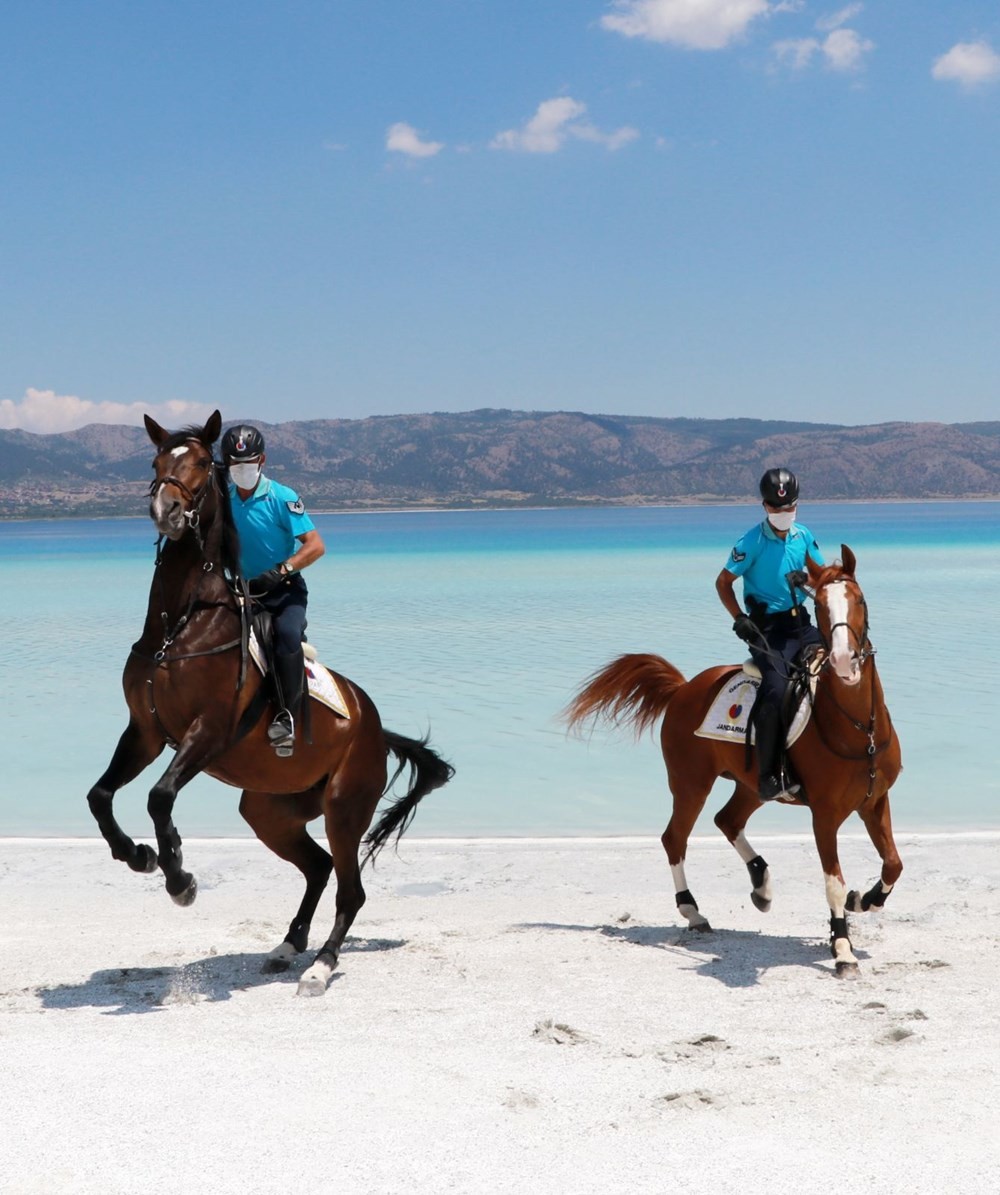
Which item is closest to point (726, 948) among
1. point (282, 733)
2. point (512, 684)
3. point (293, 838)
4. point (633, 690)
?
point (633, 690)

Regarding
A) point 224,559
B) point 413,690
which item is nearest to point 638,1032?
point 224,559

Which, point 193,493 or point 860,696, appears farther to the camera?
point 860,696

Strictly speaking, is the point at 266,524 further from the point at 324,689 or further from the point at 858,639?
the point at 858,639

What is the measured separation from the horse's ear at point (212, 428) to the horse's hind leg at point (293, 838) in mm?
1899

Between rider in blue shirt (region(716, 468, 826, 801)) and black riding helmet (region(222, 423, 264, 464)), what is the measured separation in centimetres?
249

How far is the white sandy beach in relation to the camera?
424 centimetres

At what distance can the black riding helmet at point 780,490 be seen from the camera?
694 centimetres

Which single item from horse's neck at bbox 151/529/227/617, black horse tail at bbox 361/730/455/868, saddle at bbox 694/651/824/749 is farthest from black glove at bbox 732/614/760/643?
horse's neck at bbox 151/529/227/617

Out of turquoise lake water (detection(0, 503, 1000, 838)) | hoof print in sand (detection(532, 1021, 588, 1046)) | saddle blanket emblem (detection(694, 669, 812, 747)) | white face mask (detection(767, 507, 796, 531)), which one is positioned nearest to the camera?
hoof print in sand (detection(532, 1021, 588, 1046))

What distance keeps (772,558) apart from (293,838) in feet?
9.74

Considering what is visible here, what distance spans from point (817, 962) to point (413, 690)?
13.4 metres

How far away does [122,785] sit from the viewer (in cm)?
598

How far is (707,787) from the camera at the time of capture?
758 cm

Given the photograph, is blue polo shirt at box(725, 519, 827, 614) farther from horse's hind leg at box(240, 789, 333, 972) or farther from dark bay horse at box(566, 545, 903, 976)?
horse's hind leg at box(240, 789, 333, 972)
